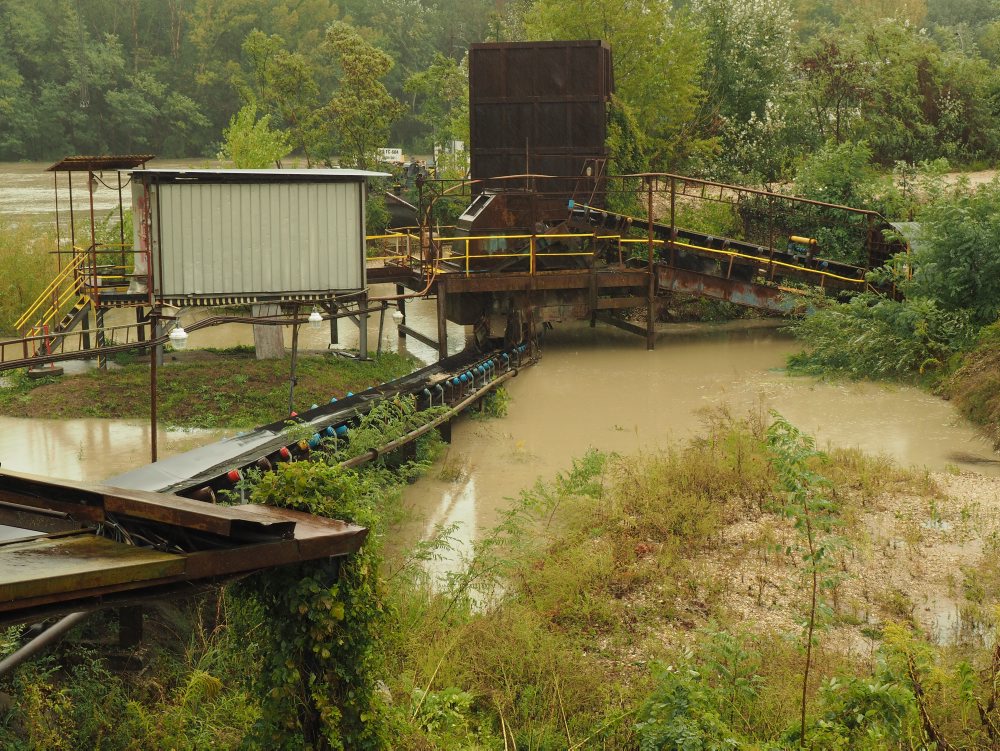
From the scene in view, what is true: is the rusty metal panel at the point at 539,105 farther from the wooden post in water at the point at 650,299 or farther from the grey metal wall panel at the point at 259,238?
the grey metal wall panel at the point at 259,238

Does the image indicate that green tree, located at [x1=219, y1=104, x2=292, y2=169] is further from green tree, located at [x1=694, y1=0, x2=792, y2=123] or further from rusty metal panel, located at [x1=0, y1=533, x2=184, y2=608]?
rusty metal panel, located at [x1=0, y1=533, x2=184, y2=608]

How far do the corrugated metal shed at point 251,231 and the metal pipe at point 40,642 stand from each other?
35.0 ft

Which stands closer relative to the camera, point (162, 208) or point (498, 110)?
point (162, 208)

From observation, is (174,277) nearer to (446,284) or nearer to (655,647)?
(446,284)

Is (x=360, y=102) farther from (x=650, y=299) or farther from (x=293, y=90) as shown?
(x=650, y=299)

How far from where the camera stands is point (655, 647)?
10.6 meters

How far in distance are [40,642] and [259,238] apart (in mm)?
11821

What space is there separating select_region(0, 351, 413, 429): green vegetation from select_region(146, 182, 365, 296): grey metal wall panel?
74.9 inches

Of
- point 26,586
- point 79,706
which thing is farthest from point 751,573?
point 26,586

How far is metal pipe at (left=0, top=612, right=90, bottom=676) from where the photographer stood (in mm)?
8625

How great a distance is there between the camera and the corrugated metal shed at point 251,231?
1930 centimetres

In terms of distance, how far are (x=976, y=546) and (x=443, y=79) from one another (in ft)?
133

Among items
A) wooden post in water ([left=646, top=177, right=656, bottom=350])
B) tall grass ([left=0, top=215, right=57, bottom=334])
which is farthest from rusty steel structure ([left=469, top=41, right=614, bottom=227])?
tall grass ([left=0, top=215, right=57, bottom=334])

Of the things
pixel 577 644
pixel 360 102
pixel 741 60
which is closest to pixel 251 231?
pixel 577 644
